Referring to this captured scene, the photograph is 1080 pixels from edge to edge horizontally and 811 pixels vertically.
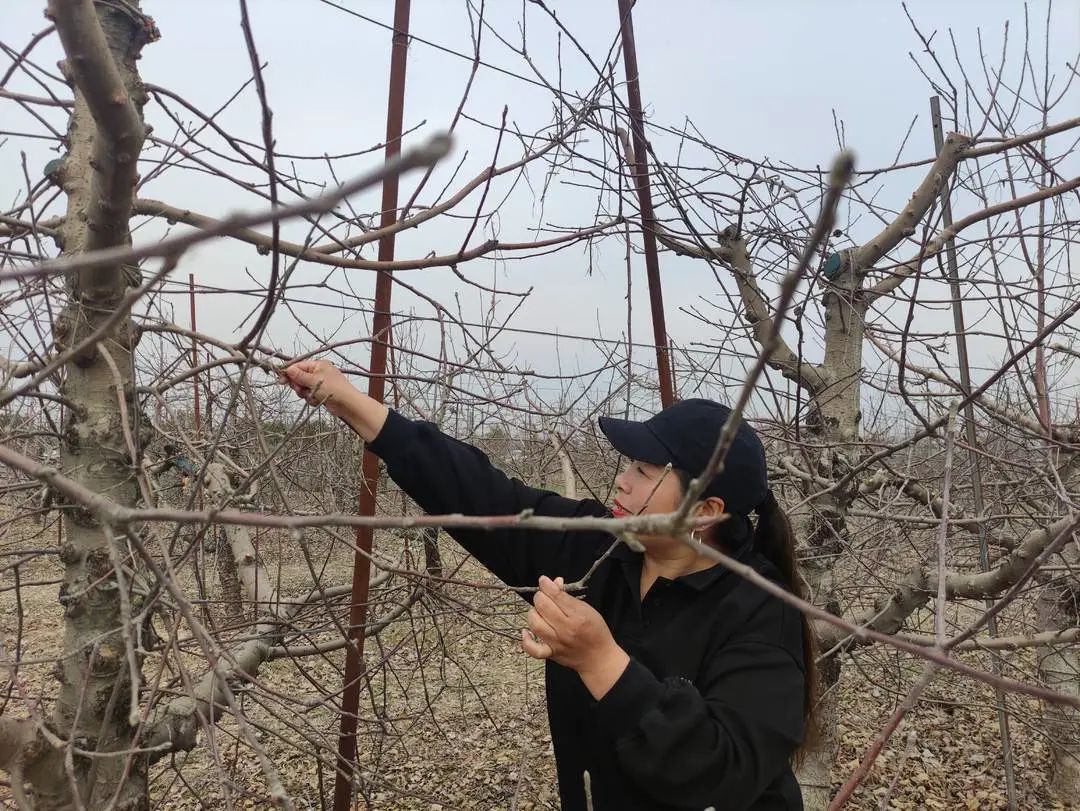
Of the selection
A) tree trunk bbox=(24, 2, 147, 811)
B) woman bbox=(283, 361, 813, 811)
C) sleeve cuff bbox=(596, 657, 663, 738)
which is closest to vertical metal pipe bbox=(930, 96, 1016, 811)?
woman bbox=(283, 361, 813, 811)

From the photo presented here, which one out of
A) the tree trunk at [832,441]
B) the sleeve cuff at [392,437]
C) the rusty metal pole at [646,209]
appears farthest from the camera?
the tree trunk at [832,441]

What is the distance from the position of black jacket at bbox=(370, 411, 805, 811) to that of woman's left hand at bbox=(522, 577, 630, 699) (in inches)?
1.2

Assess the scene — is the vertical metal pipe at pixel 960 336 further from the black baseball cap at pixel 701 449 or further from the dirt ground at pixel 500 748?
the black baseball cap at pixel 701 449

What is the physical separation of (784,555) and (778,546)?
25 millimetres

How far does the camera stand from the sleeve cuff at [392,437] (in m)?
1.83

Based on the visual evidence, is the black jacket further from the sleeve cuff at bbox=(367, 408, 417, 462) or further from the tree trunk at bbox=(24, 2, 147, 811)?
the tree trunk at bbox=(24, 2, 147, 811)

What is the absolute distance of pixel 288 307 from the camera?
2.28 metres

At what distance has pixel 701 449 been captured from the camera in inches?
64.0

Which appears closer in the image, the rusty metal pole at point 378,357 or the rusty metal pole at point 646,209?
the rusty metal pole at point 378,357

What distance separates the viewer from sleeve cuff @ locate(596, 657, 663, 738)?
50.5 inches

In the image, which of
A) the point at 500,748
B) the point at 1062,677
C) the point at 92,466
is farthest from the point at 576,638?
the point at 500,748

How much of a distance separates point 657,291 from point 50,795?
205 cm

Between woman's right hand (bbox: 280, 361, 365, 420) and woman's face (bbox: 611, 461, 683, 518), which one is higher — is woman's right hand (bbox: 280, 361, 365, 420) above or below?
above

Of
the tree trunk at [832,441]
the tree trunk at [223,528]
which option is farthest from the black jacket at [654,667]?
the tree trunk at [832,441]
